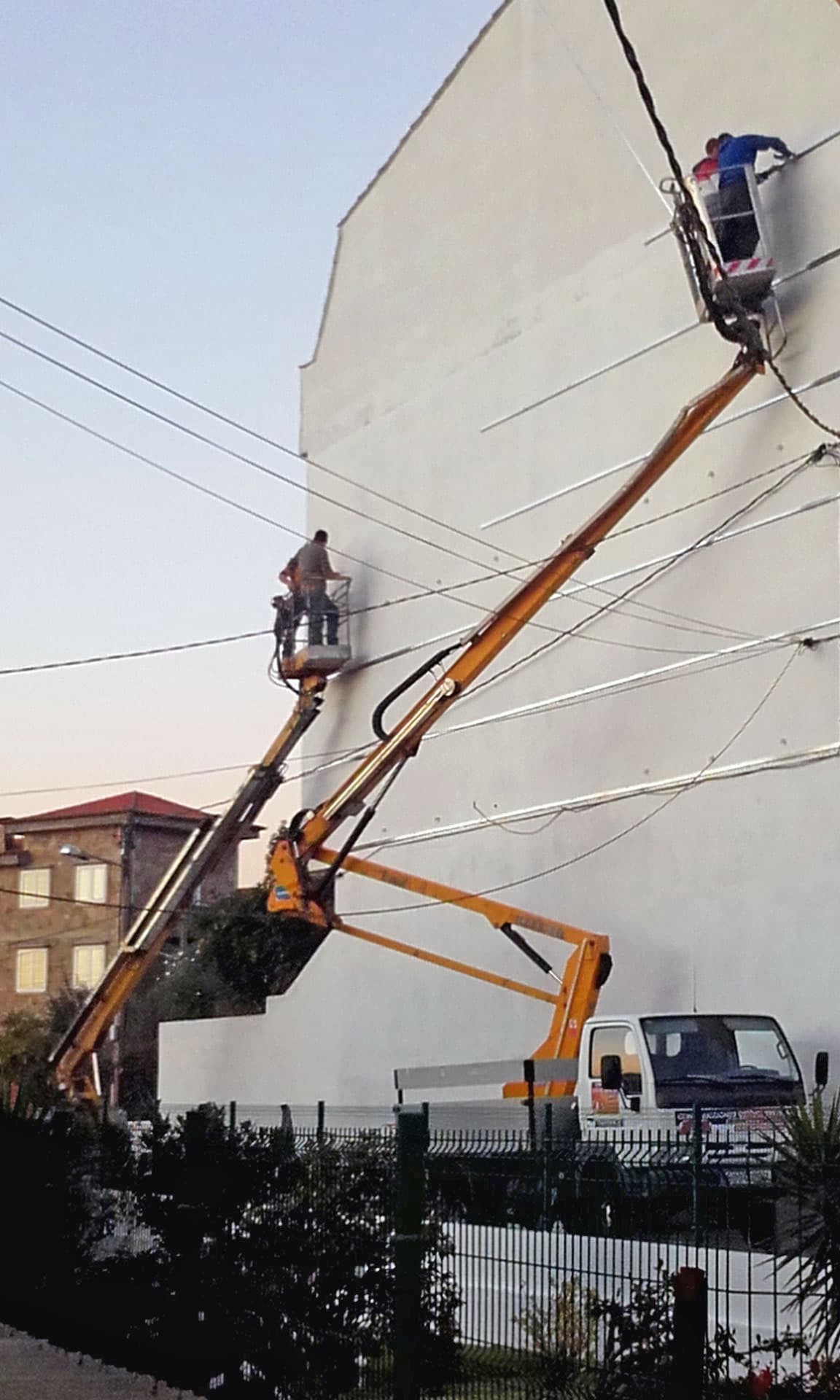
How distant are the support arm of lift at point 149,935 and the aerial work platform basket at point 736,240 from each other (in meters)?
11.9

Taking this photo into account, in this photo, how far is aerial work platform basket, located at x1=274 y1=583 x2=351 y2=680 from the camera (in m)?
30.1

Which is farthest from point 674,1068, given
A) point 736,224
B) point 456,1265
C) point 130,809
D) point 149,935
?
point 130,809

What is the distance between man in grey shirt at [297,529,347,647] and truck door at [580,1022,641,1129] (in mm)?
14946

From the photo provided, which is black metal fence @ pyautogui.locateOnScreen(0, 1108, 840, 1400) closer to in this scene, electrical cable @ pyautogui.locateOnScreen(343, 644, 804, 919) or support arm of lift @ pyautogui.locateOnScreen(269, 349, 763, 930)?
electrical cable @ pyautogui.locateOnScreen(343, 644, 804, 919)

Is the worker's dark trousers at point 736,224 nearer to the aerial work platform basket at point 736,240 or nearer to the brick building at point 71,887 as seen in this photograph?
the aerial work platform basket at point 736,240

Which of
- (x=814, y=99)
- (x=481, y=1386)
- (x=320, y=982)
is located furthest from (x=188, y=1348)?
(x=320, y=982)

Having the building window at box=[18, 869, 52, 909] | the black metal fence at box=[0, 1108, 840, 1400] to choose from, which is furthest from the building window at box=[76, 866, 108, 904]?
the black metal fence at box=[0, 1108, 840, 1400]

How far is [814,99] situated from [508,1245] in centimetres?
1755

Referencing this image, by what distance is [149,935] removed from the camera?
29.0 meters

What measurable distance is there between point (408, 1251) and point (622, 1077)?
712 centimetres

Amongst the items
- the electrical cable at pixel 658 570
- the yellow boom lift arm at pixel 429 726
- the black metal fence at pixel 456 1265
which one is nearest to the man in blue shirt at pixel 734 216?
the yellow boom lift arm at pixel 429 726

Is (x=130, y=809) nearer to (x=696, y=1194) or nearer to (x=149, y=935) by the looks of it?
(x=149, y=935)

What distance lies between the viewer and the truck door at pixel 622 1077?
15180 millimetres

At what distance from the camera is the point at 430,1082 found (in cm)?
2020
